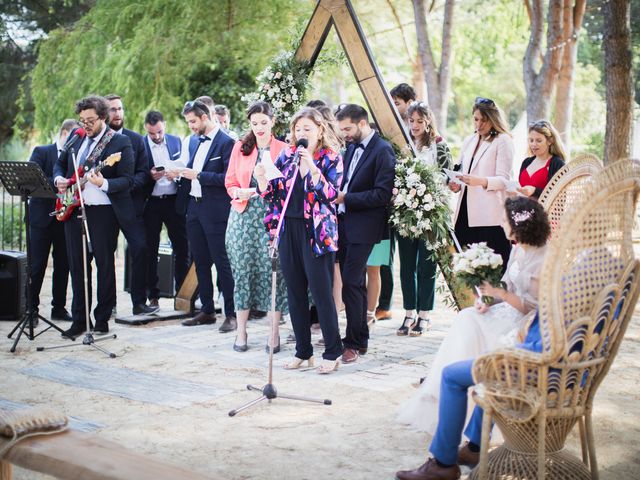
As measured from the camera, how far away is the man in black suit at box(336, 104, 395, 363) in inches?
259

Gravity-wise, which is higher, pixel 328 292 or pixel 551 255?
pixel 551 255

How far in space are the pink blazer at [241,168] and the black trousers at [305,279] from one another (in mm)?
965

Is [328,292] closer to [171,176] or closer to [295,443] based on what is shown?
[295,443]

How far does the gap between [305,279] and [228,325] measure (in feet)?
6.28

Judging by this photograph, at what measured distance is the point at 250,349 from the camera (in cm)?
726

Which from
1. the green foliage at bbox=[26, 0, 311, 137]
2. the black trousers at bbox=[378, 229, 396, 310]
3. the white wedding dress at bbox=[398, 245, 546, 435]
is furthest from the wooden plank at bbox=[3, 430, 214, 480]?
the green foliage at bbox=[26, 0, 311, 137]

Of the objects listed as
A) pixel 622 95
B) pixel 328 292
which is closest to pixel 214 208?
pixel 328 292

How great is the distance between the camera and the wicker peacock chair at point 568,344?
3.64 metres

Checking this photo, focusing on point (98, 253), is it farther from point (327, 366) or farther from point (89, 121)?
point (327, 366)

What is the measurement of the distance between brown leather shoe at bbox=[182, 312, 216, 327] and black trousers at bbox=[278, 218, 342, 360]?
2.17 m

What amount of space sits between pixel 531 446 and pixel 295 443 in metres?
1.43

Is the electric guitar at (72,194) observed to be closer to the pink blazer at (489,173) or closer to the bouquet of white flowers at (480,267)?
the pink blazer at (489,173)

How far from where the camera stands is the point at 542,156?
704 centimetres

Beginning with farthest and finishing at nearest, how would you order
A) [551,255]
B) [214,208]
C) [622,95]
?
[622,95] → [214,208] → [551,255]
